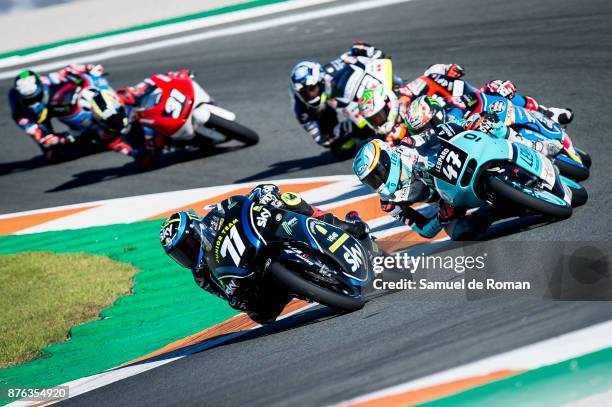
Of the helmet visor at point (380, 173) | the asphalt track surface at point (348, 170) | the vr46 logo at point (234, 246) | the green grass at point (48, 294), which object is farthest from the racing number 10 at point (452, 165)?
the green grass at point (48, 294)

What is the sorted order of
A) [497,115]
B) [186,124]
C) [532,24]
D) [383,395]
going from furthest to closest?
[532,24] < [186,124] < [497,115] < [383,395]

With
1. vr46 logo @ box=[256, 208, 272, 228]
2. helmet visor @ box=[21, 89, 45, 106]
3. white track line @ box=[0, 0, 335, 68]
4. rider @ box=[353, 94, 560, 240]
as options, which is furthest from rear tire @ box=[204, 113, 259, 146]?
vr46 logo @ box=[256, 208, 272, 228]

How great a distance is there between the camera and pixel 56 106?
638 inches

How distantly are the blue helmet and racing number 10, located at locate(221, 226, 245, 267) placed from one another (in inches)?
384

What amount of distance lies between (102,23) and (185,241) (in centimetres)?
1630

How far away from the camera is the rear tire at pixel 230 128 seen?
1452cm

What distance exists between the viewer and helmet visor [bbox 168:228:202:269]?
7.58 metres

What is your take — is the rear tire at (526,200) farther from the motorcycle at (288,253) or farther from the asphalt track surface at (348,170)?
the motorcycle at (288,253)

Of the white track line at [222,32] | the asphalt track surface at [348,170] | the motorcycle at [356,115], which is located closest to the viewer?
the asphalt track surface at [348,170]

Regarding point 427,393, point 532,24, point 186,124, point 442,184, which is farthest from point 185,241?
point 532,24

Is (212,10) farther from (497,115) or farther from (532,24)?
(497,115)

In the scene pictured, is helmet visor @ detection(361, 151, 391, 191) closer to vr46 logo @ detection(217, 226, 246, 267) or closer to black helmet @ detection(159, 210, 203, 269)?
vr46 logo @ detection(217, 226, 246, 267)

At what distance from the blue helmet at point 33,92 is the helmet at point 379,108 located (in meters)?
7.43

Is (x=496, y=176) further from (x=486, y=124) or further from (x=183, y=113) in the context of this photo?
(x=183, y=113)
